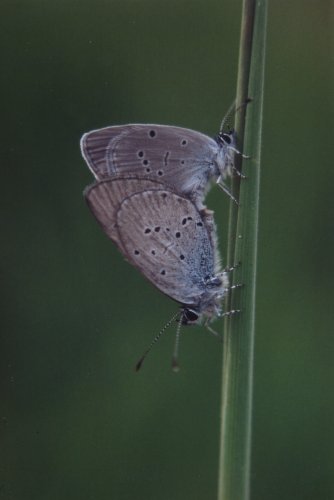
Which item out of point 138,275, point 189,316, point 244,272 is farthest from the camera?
point 138,275

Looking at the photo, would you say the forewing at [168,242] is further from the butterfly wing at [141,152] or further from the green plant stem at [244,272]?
the green plant stem at [244,272]

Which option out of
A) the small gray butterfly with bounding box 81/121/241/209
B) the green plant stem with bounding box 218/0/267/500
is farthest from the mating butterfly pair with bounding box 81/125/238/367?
the green plant stem with bounding box 218/0/267/500

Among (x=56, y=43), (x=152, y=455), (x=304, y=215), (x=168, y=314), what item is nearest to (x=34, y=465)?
(x=152, y=455)

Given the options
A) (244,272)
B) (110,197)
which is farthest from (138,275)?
(244,272)

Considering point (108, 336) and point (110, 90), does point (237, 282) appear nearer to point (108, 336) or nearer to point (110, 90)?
point (108, 336)

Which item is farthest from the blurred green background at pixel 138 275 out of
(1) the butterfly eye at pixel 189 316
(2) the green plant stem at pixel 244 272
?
(2) the green plant stem at pixel 244 272

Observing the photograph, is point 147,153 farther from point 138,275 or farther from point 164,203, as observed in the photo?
point 138,275
